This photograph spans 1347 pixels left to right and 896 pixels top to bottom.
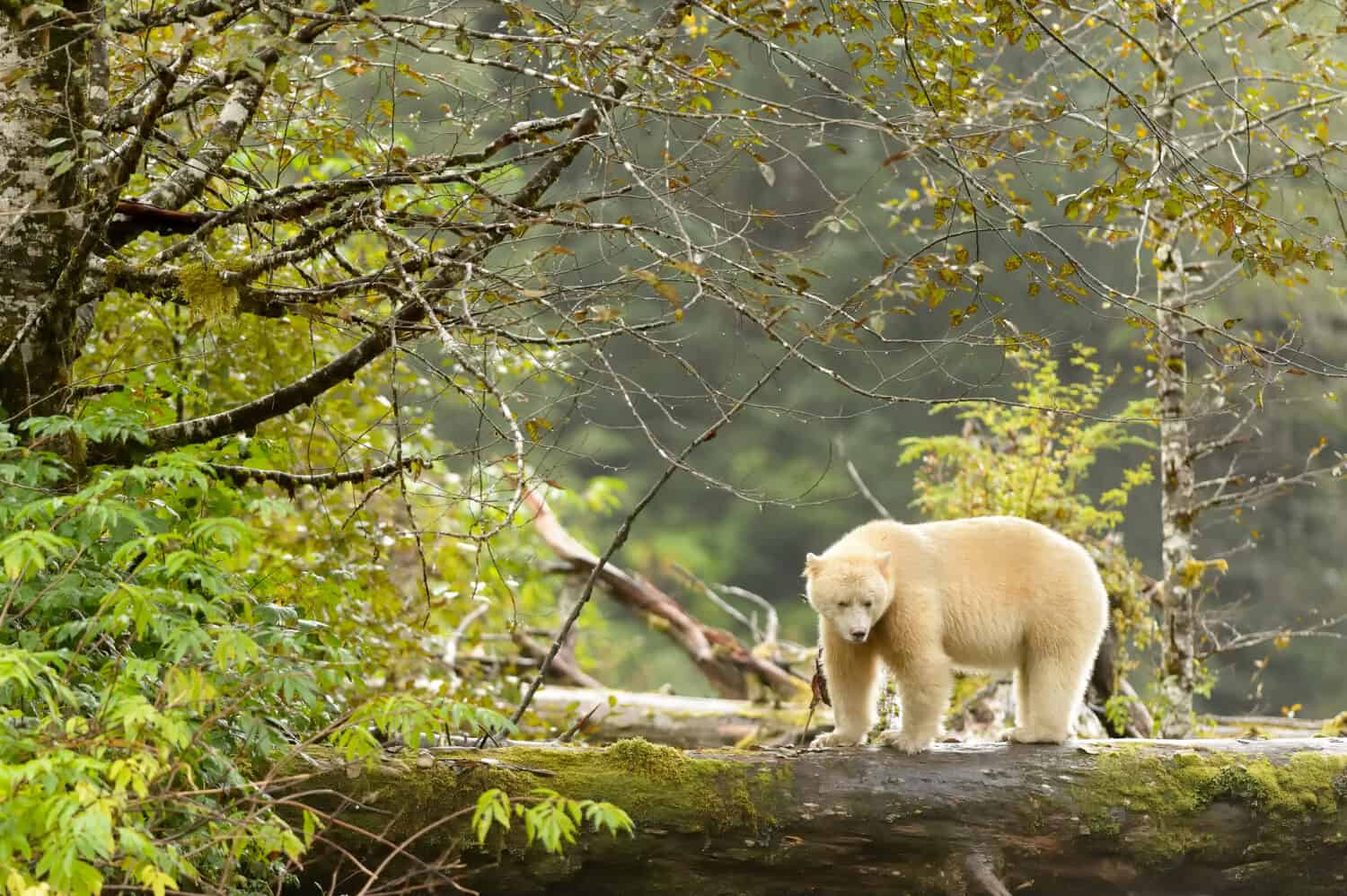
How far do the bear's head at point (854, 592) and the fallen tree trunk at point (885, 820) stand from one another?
41 centimetres

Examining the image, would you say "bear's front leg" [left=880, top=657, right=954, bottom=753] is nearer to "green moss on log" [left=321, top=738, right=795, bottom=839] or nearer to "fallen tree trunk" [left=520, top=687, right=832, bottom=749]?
"green moss on log" [left=321, top=738, right=795, bottom=839]

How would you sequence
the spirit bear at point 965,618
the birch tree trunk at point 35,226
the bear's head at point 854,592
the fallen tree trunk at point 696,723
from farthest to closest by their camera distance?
the fallen tree trunk at point 696,723 < the spirit bear at point 965,618 < the bear's head at point 854,592 < the birch tree trunk at point 35,226

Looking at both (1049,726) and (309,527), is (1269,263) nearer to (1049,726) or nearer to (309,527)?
(1049,726)

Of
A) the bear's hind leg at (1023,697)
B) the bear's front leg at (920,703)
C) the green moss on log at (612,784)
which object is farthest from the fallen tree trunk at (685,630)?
the green moss on log at (612,784)

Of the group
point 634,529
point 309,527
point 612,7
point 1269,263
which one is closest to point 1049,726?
point 1269,263

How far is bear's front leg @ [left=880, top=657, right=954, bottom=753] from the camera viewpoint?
13.2 ft

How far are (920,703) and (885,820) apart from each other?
17.3 inches

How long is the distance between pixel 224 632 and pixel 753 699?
5.38 metres

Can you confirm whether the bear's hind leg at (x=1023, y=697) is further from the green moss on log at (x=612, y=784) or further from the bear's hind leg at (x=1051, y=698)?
the green moss on log at (x=612, y=784)

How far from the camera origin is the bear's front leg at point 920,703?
402cm

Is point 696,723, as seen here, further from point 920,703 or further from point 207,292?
point 207,292

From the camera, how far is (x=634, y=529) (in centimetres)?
2123

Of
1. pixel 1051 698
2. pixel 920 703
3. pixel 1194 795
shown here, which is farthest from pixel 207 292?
pixel 1194 795

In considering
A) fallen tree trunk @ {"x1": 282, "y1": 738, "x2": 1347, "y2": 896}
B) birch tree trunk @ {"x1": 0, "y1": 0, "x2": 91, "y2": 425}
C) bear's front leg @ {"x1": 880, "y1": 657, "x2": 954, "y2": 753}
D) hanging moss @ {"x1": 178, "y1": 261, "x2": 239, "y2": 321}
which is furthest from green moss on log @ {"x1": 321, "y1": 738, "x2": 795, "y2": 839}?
birch tree trunk @ {"x1": 0, "y1": 0, "x2": 91, "y2": 425}
